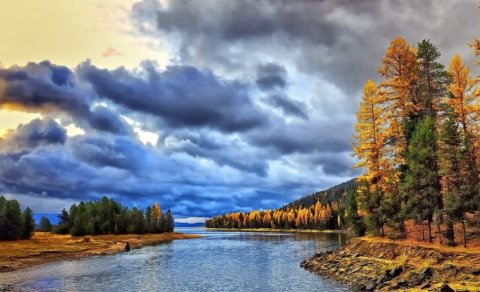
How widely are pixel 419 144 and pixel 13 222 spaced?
12651cm

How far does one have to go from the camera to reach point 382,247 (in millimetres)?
54469

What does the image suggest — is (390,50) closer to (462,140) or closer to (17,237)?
(462,140)

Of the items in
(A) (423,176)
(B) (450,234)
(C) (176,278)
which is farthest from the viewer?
(C) (176,278)

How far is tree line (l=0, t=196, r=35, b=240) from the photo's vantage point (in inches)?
4908

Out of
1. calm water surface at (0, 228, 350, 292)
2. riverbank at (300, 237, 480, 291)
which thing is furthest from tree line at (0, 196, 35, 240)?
riverbank at (300, 237, 480, 291)

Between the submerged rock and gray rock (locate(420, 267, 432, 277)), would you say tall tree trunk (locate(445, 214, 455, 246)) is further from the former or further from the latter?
the submerged rock

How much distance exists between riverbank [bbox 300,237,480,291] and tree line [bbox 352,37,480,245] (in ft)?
12.4

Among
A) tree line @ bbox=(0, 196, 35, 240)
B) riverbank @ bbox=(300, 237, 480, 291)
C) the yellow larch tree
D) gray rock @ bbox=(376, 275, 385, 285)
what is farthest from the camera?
tree line @ bbox=(0, 196, 35, 240)

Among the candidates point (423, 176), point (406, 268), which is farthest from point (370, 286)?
point (423, 176)

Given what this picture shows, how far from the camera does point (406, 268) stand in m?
43.1

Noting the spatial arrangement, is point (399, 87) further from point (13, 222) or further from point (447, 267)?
point (13, 222)

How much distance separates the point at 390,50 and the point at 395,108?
939 centimetres

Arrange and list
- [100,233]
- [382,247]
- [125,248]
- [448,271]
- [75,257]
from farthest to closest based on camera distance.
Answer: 1. [100,233]
2. [125,248]
3. [75,257]
4. [382,247]
5. [448,271]

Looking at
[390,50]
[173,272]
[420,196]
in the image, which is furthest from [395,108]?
[173,272]
